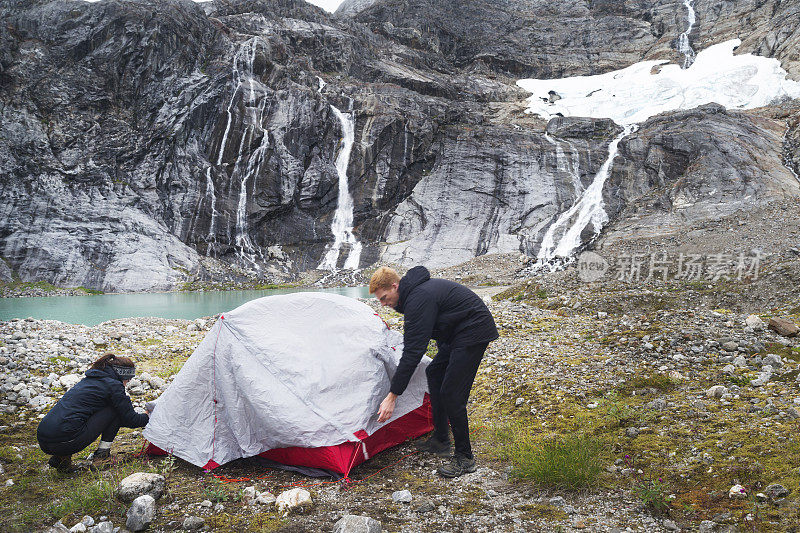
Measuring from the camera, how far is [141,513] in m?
4.23

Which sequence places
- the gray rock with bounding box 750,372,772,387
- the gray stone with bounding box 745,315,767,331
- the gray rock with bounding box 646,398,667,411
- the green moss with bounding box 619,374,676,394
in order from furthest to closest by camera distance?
the gray stone with bounding box 745,315,767,331 < the green moss with bounding box 619,374,676,394 < the gray rock with bounding box 750,372,772,387 < the gray rock with bounding box 646,398,667,411

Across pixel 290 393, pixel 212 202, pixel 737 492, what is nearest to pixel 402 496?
pixel 290 393

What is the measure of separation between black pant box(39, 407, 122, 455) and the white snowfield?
75013mm

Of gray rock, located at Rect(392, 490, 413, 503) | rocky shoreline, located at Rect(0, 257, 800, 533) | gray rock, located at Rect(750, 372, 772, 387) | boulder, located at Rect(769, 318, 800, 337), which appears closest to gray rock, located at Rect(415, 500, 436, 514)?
rocky shoreline, located at Rect(0, 257, 800, 533)

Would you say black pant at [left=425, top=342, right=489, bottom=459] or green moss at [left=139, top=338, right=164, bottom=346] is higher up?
black pant at [left=425, top=342, right=489, bottom=459]

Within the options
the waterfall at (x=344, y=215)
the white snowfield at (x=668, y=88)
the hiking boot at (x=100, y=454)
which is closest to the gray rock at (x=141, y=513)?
the hiking boot at (x=100, y=454)

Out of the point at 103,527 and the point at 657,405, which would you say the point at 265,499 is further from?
the point at 657,405

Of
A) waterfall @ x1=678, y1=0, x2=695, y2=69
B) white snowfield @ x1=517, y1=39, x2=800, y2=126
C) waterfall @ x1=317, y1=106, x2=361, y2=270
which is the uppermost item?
waterfall @ x1=678, y1=0, x2=695, y2=69

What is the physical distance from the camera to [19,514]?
4445 millimetres

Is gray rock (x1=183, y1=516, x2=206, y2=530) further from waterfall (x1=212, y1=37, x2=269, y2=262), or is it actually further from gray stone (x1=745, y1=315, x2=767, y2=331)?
waterfall (x1=212, y1=37, x2=269, y2=262)

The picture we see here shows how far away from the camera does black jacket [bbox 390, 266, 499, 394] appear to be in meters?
5.07

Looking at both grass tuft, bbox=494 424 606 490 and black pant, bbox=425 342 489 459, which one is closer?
grass tuft, bbox=494 424 606 490

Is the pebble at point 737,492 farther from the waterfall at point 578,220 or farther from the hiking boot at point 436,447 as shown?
the waterfall at point 578,220

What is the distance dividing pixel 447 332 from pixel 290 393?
2.27m
